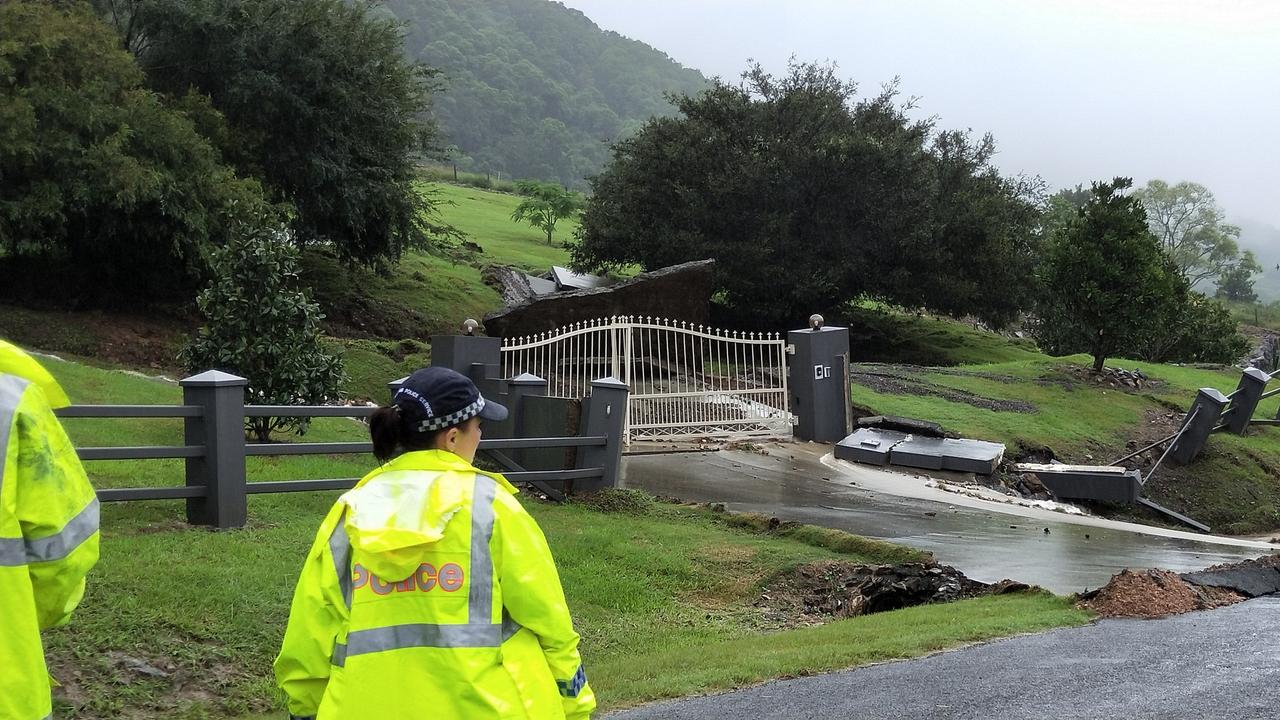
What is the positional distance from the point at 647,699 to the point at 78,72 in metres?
18.9

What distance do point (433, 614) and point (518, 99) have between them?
6188 inches

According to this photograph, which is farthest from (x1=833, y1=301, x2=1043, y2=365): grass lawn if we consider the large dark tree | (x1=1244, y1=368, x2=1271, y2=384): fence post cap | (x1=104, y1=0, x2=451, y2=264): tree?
(x1=104, y1=0, x2=451, y2=264): tree

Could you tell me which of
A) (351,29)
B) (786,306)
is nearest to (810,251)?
(786,306)

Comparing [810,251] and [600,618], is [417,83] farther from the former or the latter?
[600,618]

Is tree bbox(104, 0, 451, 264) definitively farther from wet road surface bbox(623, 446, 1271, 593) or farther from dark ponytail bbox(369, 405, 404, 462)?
dark ponytail bbox(369, 405, 404, 462)

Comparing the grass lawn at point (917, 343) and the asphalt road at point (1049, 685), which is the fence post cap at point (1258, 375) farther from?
the asphalt road at point (1049, 685)

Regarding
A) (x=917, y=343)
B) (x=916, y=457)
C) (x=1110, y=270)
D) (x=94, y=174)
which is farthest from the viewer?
(x=917, y=343)

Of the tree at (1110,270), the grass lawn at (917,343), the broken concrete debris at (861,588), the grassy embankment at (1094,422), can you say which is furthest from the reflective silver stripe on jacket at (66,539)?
the grass lawn at (917,343)

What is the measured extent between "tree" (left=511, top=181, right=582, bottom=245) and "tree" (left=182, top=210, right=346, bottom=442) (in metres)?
42.5

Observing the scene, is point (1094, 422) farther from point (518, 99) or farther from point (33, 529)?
point (518, 99)

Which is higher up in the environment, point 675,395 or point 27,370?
point 27,370

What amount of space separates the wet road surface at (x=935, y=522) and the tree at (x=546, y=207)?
4131 cm

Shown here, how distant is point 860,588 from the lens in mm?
Answer: 9289

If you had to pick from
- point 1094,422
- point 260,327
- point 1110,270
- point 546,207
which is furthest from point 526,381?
point 546,207
